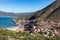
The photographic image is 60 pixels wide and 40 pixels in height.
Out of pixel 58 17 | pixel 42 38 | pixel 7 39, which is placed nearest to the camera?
pixel 7 39

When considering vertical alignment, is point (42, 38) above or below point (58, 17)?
above

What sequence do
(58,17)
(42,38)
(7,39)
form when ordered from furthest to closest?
(58,17)
(42,38)
(7,39)

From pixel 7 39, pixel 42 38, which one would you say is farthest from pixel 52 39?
pixel 7 39

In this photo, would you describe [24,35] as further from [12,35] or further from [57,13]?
[57,13]

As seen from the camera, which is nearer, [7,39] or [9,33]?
[7,39]

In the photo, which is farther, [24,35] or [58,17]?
[58,17]

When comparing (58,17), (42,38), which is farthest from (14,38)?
(58,17)

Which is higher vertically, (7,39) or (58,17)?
(7,39)

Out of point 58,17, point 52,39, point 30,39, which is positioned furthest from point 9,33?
point 58,17

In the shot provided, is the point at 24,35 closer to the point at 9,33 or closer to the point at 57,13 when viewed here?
the point at 9,33
